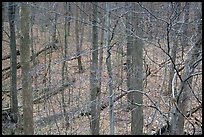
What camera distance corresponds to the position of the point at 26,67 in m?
8.70

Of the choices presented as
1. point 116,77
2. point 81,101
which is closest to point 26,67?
point 116,77

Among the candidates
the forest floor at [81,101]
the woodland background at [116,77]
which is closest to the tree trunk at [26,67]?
the woodland background at [116,77]

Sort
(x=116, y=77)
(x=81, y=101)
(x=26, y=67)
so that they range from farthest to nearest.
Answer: (x=81, y=101) < (x=116, y=77) < (x=26, y=67)

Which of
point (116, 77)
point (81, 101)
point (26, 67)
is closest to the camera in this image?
point (26, 67)

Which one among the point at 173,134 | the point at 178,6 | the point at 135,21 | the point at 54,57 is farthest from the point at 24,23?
the point at 54,57

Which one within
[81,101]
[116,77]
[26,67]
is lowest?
[81,101]

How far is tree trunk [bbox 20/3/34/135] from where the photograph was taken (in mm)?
8555

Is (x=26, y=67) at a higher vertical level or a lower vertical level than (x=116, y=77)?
higher

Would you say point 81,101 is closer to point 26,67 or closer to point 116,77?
point 116,77

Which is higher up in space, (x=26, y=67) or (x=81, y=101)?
(x=26, y=67)

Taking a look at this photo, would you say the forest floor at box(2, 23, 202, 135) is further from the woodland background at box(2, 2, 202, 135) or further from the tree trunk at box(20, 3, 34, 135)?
the tree trunk at box(20, 3, 34, 135)

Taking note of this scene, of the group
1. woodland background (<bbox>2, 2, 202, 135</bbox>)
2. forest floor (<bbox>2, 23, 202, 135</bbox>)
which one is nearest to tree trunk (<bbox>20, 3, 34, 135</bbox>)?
woodland background (<bbox>2, 2, 202, 135</bbox>)

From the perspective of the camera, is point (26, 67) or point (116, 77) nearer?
point (26, 67)

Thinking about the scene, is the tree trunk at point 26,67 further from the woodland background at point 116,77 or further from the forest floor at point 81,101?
the forest floor at point 81,101
